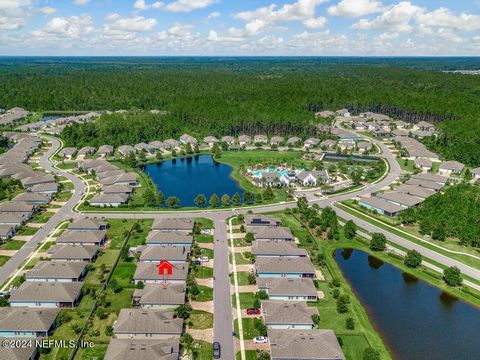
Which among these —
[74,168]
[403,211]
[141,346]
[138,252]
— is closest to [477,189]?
[403,211]

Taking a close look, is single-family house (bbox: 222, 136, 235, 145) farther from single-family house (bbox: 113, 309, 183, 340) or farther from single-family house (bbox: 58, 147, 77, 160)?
single-family house (bbox: 113, 309, 183, 340)

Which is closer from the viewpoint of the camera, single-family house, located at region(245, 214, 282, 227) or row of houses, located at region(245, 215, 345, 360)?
row of houses, located at region(245, 215, 345, 360)

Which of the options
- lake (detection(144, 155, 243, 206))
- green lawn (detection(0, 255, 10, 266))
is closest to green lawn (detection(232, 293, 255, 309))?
green lawn (detection(0, 255, 10, 266))

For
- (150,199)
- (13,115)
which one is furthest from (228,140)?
(13,115)

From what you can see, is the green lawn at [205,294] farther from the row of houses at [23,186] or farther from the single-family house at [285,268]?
the row of houses at [23,186]

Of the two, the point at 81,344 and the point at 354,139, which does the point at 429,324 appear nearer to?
the point at 81,344

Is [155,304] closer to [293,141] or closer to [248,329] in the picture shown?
[248,329]
